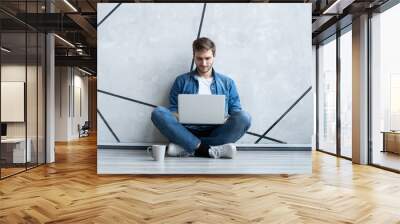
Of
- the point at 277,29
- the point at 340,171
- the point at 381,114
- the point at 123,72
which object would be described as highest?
the point at 277,29

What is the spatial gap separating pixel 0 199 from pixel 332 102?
21.0 ft

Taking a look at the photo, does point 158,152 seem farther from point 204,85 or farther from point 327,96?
point 327,96

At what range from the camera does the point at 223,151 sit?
4270 millimetres

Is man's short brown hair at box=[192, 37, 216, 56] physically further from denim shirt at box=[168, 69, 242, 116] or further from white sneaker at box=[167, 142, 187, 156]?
white sneaker at box=[167, 142, 187, 156]

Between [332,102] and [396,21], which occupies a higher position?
[396,21]

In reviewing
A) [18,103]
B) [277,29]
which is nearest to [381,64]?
[277,29]

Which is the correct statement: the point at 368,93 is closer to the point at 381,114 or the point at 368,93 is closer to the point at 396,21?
the point at 381,114

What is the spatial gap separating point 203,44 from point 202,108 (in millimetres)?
739

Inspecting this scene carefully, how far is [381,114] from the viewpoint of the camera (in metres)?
5.77

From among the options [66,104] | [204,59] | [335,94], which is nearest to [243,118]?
[204,59]

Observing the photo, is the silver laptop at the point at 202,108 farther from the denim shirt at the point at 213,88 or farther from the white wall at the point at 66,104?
the white wall at the point at 66,104

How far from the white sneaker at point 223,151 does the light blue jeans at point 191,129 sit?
6cm

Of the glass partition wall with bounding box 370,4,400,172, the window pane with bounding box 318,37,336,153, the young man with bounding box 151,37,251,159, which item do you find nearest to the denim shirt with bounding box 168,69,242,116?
the young man with bounding box 151,37,251,159

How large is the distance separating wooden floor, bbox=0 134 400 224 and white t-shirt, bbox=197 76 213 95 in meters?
0.97
